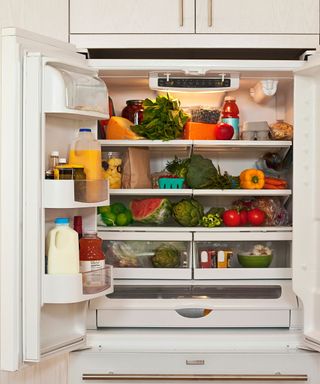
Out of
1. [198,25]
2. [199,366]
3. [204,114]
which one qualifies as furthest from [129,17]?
[199,366]

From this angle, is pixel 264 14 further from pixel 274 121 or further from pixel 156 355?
pixel 156 355

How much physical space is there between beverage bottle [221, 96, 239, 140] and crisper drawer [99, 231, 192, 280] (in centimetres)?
43

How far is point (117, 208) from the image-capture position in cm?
244

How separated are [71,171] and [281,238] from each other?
814 mm

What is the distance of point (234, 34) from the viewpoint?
2234 mm

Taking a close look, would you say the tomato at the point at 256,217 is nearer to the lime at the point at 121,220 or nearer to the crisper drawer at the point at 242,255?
the crisper drawer at the point at 242,255

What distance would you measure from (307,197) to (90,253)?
0.73 meters

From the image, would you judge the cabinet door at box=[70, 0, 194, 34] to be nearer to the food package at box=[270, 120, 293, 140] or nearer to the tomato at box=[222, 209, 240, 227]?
the food package at box=[270, 120, 293, 140]

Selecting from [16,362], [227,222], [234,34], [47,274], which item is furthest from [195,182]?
[16,362]

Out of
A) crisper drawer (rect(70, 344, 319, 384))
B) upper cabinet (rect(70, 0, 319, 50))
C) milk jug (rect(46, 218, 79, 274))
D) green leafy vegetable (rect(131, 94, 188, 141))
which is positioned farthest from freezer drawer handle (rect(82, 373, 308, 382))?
upper cabinet (rect(70, 0, 319, 50))

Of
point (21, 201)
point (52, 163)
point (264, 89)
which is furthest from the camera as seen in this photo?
point (264, 89)

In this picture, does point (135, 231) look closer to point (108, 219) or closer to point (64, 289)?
point (108, 219)

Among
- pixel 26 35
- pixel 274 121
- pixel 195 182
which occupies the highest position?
pixel 26 35

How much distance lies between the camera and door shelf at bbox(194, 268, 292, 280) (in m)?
2.37
